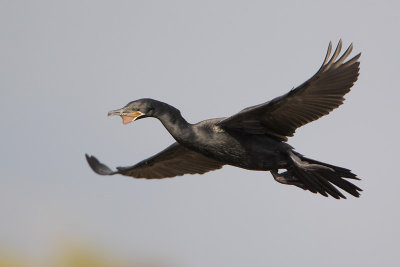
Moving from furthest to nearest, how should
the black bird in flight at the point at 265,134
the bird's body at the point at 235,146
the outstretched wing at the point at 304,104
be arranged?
the bird's body at the point at 235,146 < the black bird in flight at the point at 265,134 < the outstretched wing at the point at 304,104

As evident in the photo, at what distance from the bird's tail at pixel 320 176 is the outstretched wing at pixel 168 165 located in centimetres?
169

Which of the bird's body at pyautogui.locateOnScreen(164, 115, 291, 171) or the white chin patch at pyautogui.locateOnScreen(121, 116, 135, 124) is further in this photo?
the white chin patch at pyautogui.locateOnScreen(121, 116, 135, 124)

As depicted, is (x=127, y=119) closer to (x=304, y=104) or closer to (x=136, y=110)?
(x=136, y=110)

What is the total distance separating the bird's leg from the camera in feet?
33.5

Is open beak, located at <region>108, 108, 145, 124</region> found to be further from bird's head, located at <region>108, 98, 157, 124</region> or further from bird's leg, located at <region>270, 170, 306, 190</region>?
bird's leg, located at <region>270, 170, 306, 190</region>

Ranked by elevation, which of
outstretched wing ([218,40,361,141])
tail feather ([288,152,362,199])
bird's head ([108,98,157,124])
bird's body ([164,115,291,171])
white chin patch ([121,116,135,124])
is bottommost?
tail feather ([288,152,362,199])

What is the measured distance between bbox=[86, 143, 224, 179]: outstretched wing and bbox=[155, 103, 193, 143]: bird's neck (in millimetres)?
1420

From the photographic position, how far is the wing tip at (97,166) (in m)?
11.9

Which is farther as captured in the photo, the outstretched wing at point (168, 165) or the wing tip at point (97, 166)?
the wing tip at point (97, 166)

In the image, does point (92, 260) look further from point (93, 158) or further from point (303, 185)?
point (303, 185)

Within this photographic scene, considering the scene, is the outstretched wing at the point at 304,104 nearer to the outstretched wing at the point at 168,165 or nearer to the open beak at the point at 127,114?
the open beak at the point at 127,114

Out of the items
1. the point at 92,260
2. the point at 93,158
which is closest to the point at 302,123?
the point at 93,158

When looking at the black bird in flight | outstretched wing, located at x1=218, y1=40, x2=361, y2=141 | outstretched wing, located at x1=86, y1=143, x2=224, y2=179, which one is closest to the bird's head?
the black bird in flight

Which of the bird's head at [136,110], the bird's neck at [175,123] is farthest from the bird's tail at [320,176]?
the bird's head at [136,110]
